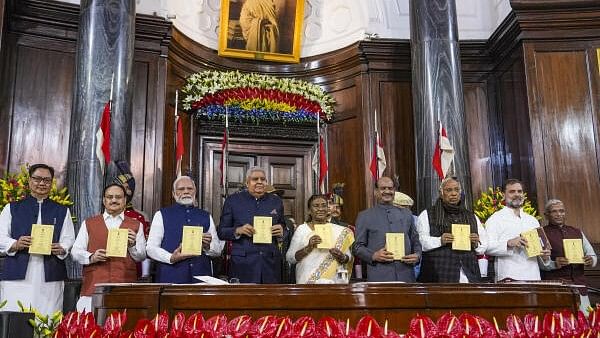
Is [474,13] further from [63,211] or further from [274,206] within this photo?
[63,211]

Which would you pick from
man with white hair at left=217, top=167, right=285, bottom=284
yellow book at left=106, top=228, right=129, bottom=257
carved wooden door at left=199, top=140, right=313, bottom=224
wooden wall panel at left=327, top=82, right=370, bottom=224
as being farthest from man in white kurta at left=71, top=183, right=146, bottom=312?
wooden wall panel at left=327, top=82, right=370, bottom=224

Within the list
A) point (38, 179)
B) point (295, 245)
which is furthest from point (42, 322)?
point (295, 245)

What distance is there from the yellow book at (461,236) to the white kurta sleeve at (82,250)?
8.61 ft

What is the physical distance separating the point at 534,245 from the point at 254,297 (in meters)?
2.80

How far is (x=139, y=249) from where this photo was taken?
463cm

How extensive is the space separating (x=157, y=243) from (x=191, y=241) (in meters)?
0.41

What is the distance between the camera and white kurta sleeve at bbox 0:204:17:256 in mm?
4570

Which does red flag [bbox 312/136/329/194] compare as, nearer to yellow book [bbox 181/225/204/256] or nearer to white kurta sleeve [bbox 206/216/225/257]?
white kurta sleeve [bbox 206/216/225/257]

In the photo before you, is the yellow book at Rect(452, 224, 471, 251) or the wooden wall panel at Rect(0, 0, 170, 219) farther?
the wooden wall panel at Rect(0, 0, 170, 219)

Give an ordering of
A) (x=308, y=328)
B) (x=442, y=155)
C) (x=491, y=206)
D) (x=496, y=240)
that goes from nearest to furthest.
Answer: (x=308, y=328) → (x=496, y=240) → (x=442, y=155) → (x=491, y=206)

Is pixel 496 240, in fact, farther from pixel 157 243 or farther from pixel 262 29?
pixel 262 29

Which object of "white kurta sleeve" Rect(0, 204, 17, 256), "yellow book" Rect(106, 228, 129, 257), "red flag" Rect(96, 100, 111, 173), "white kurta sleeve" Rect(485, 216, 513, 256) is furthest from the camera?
"red flag" Rect(96, 100, 111, 173)

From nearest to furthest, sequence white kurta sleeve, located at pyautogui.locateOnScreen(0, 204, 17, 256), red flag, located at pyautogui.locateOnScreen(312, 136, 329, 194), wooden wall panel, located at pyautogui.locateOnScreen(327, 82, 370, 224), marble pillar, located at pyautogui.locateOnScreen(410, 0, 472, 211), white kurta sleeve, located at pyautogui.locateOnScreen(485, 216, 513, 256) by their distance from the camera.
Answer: white kurta sleeve, located at pyautogui.locateOnScreen(0, 204, 17, 256) < white kurta sleeve, located at pyautogui.locateOnScreen(485, 216, 513, 256) < marble pillar, located at pyautogui.locateOnScreen(410, 0, 472, 211) < red flag, located at pyautogui.locateOnScreen(312, 136, 329, 194) < wooden wall panel, located at pyautogui.locateOnScreen(327, 82, 370, 224)

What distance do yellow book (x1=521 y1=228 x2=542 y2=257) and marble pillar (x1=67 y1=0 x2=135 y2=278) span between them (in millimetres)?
3797
